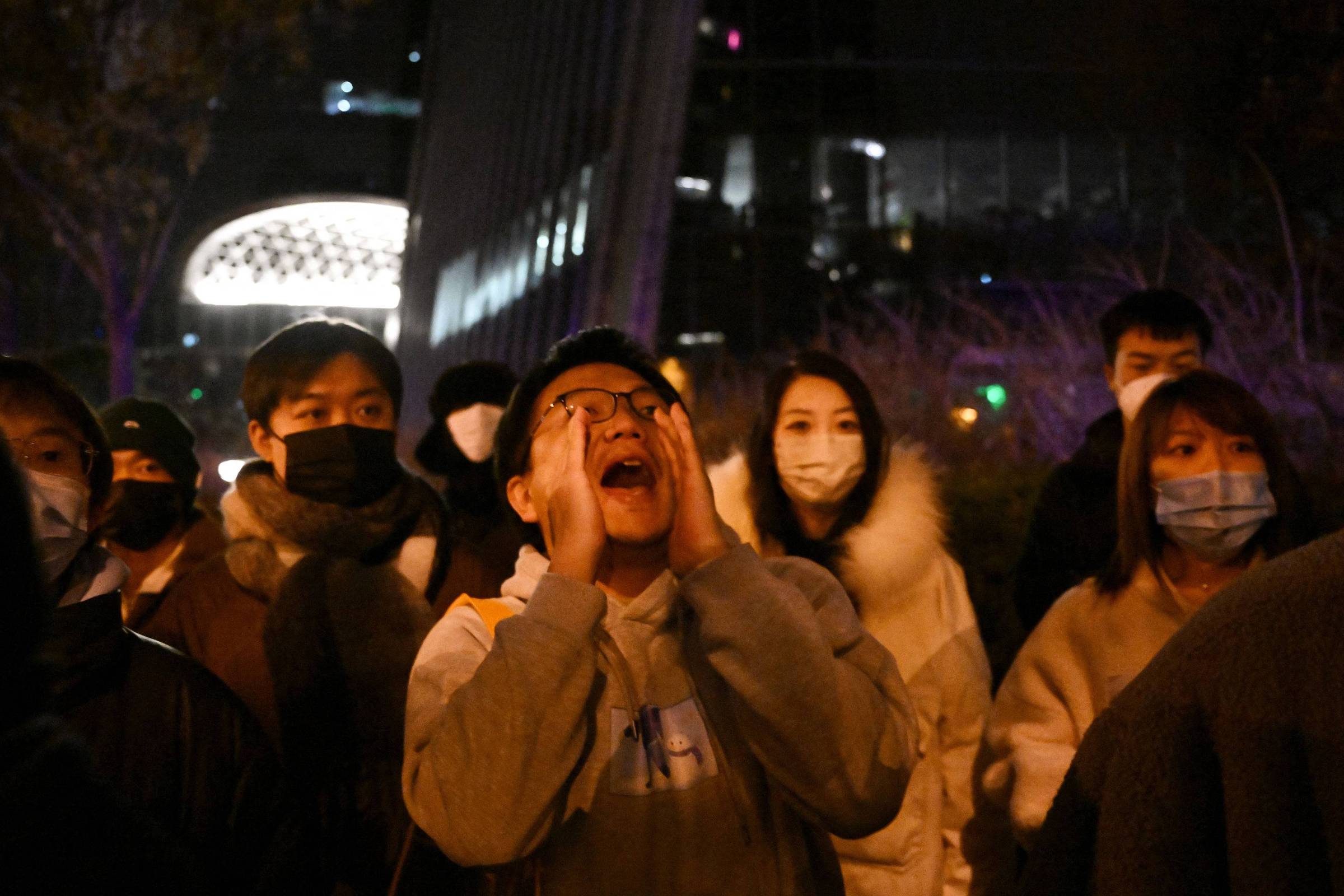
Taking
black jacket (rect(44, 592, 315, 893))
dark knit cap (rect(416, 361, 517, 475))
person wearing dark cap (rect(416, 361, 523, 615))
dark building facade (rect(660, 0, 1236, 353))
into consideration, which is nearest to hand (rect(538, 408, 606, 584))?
black jacket (rect(44, 592, 315, 893))

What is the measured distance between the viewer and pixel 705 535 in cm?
220

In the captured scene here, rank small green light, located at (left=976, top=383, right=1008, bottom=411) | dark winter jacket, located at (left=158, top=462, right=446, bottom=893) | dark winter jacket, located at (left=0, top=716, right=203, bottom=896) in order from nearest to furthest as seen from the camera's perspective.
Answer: dark winter jacket, located at (left=0, top=716, right=203, bottom=896) → dark winter jacket, located at (left=158, top=462, right=446, bottom=893) → small green light, located at (left=976, top=383, right=1008, bottom=411)

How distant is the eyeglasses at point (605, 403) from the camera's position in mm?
2389

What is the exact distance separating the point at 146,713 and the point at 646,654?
0.89 metres

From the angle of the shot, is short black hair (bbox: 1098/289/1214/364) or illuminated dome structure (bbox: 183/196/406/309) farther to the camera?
illuminated dome structure (bbox: 183/196/406/309)

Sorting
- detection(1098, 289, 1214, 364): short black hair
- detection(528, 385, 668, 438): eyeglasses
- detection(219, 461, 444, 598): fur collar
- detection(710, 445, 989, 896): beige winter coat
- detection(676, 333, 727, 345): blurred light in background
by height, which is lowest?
detection(710, 445, 989, 896): beige winter coat

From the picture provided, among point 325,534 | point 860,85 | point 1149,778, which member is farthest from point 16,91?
point 1149,778

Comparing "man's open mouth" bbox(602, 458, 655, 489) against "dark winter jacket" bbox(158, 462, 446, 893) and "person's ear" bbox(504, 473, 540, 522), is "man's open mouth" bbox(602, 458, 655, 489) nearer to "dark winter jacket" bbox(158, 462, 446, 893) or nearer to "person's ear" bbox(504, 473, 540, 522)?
"person's ear" bbox(504, 473, 540, 522)

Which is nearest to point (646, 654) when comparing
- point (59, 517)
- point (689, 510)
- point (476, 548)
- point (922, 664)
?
point (689, 510)

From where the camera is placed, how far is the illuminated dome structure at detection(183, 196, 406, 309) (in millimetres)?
47062

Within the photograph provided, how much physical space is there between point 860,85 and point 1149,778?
21.1 metres

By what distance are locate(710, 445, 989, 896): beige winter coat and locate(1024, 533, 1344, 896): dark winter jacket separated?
1.82 m

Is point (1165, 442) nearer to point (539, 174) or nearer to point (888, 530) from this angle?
point (888, 530)

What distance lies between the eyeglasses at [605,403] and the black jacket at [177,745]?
83cm
